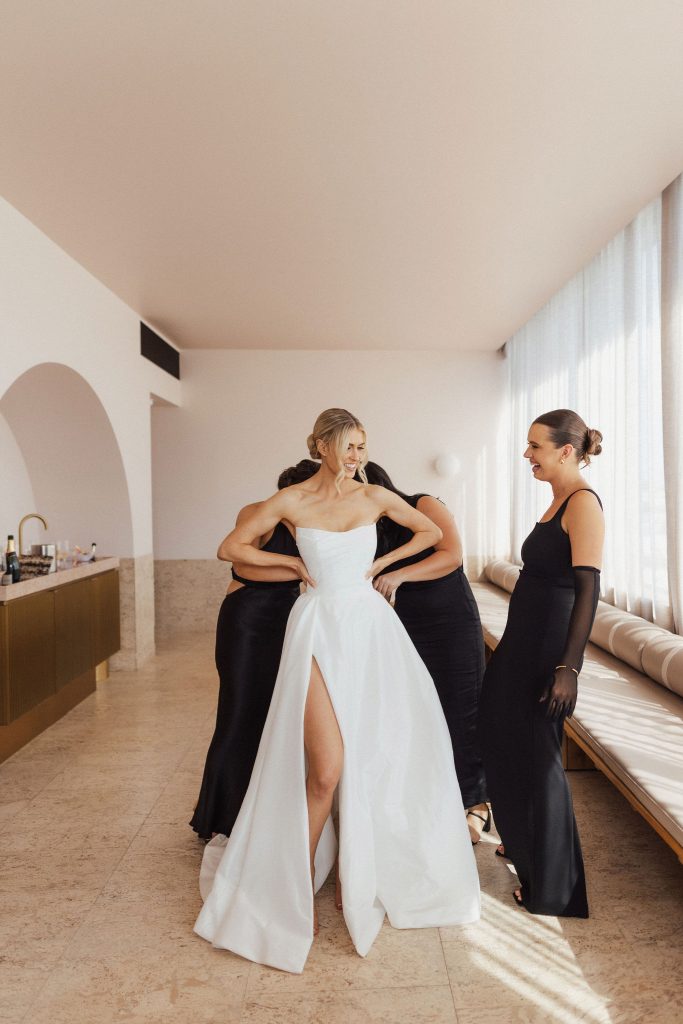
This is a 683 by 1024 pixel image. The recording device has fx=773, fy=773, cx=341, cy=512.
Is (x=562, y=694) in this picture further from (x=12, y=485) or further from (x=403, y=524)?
(x=12, y=485)

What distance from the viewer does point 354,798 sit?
2307mm

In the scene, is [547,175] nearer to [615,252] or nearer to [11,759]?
[615,252]

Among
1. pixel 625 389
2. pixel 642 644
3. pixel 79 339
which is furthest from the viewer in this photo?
pixel 79 339

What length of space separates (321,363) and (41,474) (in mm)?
3008

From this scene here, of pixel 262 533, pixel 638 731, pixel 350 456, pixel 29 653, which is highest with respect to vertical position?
pixel 350 456

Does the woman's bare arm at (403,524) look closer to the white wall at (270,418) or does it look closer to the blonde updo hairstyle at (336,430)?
the blonde updo hairstyle at (336,430)

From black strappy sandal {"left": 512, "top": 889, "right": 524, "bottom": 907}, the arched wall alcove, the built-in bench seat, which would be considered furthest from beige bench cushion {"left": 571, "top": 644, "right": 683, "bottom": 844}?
the arched wall alcove

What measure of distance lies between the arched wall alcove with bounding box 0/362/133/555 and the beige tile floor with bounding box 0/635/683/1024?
279cm

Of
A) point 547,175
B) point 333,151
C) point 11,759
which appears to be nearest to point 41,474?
point 11,759

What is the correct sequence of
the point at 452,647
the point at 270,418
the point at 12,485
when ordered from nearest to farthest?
the point at 452,647 < the point at 12,485 < the point at 270,418

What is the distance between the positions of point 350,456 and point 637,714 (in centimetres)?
161

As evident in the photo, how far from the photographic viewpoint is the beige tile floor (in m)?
1.97

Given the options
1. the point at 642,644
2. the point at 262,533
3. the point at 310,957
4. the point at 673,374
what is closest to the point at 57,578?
the point at 262,533

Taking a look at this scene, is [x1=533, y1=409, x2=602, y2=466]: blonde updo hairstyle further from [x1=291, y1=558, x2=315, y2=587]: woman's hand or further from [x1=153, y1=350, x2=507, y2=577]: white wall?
[x1=153, y1=350, x2=507, y2=577]: white wall
